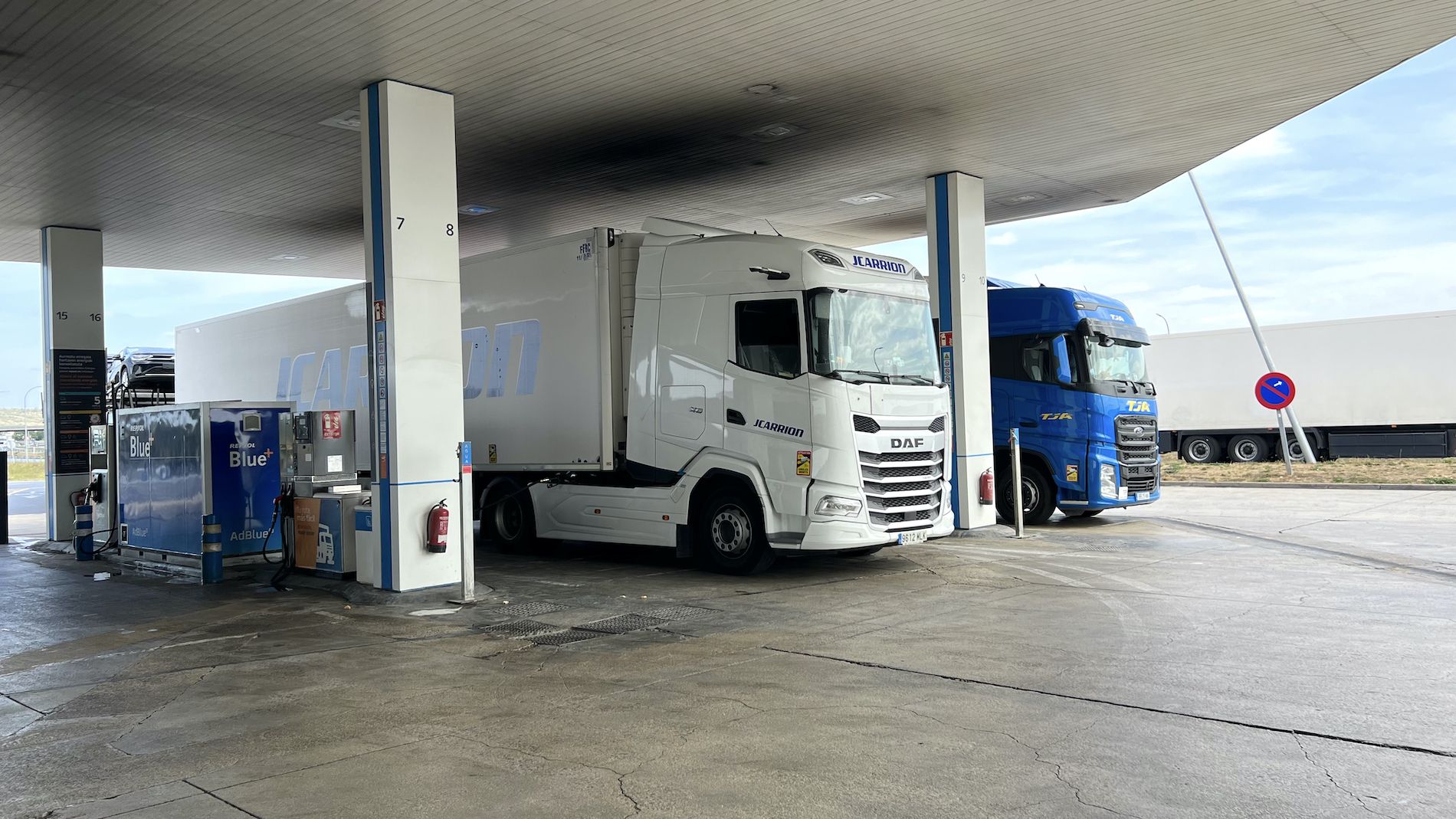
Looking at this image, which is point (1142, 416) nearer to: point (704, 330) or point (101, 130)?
point (704, 330)

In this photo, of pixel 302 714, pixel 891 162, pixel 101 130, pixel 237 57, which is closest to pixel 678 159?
pixel 891 162

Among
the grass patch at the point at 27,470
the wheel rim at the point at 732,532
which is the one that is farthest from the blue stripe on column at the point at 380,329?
the grass patch at the point at 27,470

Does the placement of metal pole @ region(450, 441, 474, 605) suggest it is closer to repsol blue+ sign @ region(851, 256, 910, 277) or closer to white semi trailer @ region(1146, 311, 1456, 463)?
repsol blue+ sign @ region(851, 256, 910, 277)

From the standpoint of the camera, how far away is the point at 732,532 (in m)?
11.2

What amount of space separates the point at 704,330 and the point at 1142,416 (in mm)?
8057

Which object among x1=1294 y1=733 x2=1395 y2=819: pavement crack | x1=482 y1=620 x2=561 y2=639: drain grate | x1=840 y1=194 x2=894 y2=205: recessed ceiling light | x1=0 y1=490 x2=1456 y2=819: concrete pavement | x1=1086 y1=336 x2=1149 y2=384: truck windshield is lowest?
x1=1294 y1=733 x2=1395 y2=819: pavement crack

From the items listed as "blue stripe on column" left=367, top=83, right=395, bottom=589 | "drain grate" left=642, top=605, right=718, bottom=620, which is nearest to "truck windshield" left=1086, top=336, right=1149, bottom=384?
"drain grate" left=642, top=605, right=718, bottom=620

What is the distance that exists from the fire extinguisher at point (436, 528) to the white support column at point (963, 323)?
7104 mm

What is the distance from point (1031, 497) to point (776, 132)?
23.1ft

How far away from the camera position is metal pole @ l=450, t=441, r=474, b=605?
381 inches

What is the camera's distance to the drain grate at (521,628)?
8328 millimetres

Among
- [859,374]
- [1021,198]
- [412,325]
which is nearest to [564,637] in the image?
[412,325]

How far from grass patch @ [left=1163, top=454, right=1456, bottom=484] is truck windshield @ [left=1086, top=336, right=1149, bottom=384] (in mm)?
7774

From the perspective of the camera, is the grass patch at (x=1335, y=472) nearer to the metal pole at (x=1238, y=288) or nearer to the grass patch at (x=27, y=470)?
Answer: the metal pole at (x=1238, y=288)
